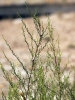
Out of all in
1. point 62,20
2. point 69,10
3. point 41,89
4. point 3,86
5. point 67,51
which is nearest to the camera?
point 41,89

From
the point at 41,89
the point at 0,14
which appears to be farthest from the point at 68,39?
the point at 41,89

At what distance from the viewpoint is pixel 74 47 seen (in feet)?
45.4

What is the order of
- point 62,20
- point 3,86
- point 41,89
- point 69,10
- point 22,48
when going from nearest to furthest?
point 41,89 → point 3,86 → point 22,48 → point 62,20 → point 69,10

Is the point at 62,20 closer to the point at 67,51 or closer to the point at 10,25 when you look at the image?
the point at 10,25

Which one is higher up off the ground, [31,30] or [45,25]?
[45,25]

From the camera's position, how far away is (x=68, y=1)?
19.5 m

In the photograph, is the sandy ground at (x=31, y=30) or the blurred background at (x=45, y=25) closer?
the sandy ground at (x=31, y=30)

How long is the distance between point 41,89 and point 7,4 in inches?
585

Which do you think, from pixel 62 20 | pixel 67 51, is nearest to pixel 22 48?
pixel 67 51

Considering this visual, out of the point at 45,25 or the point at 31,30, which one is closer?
the point at 31,30

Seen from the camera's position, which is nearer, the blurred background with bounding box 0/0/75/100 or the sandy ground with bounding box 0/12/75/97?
the sandy ground with bounding box 0/12/75/97

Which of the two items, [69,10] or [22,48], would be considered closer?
[22,48]

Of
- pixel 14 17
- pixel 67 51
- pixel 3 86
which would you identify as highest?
pixel 14 17

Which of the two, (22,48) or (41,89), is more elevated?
(22,48)
